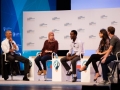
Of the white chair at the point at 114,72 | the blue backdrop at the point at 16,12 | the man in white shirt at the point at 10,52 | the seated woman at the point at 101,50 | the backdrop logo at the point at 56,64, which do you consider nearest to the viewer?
the white chair at the point at 114,72

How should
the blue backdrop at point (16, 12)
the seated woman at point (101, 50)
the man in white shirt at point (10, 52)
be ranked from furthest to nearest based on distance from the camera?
the blue backdrop at point (16, 12)
the man in white shirt at point (10, 52)
the seated woman at point (101, 50)

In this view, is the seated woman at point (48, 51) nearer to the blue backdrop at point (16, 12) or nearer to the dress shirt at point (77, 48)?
the dress shirt at point (77, 48)

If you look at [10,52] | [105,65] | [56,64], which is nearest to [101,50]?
[105,65]

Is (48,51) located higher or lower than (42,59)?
higher

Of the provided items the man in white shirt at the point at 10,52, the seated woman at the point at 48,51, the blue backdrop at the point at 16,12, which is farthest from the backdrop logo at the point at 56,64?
the blue backdrop at the point at 16,12

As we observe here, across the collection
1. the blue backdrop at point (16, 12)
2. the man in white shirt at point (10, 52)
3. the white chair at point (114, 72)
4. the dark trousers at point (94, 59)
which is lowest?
the white chair at point (114, 72)

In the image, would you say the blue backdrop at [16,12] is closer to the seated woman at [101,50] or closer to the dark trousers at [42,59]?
the dark trousers at [42,59]

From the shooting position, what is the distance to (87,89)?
4359 mm

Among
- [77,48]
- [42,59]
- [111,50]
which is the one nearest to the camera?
[111,50]

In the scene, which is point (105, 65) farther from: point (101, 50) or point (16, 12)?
point (16, 12)

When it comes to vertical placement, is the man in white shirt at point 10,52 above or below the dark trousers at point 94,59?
above

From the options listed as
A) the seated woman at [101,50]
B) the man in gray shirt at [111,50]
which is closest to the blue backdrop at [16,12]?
the seated woman at [101,50]

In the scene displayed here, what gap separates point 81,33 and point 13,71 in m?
2.37

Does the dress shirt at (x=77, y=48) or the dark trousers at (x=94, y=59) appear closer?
the dark trousers at (x=94, y=59)
